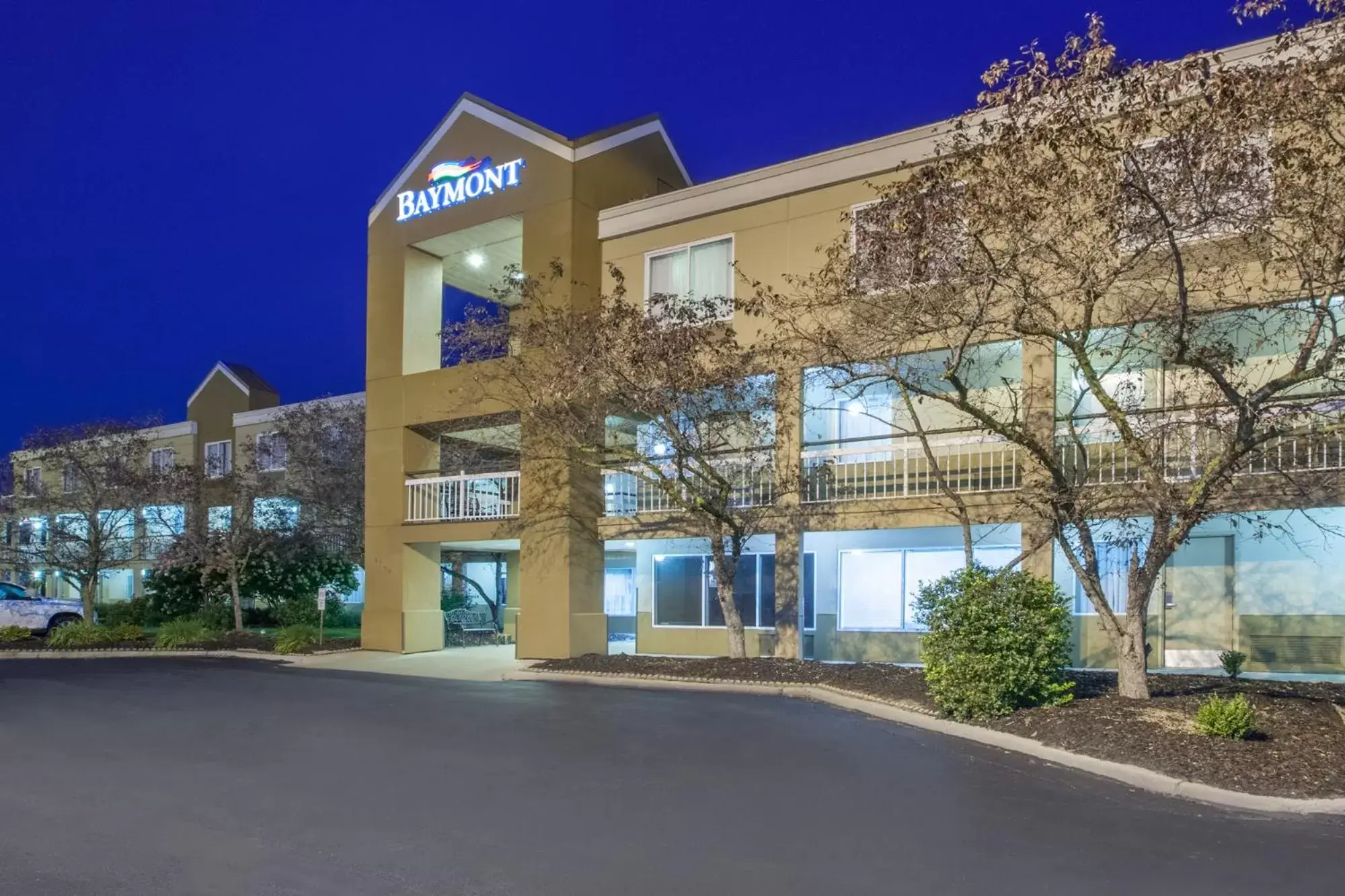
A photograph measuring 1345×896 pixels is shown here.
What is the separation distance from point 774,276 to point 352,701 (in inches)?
397

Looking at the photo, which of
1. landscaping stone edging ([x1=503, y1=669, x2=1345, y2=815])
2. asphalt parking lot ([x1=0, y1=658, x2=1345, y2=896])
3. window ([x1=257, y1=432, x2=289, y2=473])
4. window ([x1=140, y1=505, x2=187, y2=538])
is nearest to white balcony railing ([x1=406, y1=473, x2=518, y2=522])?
landscaping stone edging ([x1=503, y1=669, x2=1345, y2=815])

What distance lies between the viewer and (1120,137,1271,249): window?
381 inches

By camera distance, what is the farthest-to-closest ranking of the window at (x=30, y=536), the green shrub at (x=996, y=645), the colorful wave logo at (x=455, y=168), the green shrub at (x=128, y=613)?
the green shrub at (x=128, y=613) < the window at (x=30, y=536) < the colorful wave logo at (x=455, y=168) < the green shrub at (x=996, y=645)

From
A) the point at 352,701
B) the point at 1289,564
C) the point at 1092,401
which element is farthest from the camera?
the point at 1092,401

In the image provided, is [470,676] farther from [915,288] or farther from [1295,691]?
[1295,691]

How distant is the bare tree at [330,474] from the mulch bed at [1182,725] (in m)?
14.9

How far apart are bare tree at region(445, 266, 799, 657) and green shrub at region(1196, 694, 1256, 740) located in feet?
28.2

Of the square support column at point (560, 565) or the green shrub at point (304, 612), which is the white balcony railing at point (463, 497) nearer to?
the square support column at point (560, 565)

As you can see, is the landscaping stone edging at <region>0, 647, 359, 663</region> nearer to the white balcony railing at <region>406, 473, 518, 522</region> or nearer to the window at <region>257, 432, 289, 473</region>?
the white balcony railing at <region>406, 473, 518, 522</region>

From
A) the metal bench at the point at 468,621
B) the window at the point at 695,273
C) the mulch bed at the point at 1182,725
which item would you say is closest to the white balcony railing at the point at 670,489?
the window at the point at 695,273

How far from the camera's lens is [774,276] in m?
18.8

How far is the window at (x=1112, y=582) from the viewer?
1683 centimetres

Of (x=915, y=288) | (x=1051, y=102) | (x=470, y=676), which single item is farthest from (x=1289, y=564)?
(x=470, y=676)

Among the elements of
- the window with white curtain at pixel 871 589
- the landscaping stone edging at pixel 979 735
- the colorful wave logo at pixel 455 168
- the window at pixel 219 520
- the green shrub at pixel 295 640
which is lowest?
the green shrub at pixel 295 640
